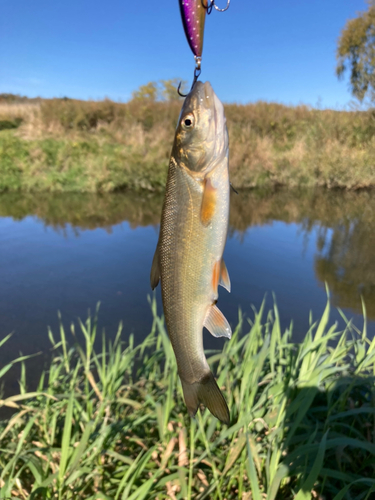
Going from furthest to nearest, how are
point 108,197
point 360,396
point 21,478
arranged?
1. point 108,197
2. point 360,396
3. point 21,478

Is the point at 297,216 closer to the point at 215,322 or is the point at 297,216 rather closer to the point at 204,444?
the point at 204,444

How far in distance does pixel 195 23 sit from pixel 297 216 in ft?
27.9

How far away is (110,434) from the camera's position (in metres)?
1.90

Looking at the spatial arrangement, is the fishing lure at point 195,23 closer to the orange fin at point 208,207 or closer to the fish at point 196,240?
the fish at point 196,240

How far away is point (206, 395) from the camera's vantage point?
995 millimetres

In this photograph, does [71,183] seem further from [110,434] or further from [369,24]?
[369,24]

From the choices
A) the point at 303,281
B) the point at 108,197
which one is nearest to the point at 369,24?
the point at 108,197

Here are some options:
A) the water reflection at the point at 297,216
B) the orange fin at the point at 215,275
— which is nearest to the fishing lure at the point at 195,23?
the orange fin at the point at 215,275

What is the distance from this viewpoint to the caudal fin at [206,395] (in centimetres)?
97

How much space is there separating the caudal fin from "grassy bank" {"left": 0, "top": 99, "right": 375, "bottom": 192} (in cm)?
986

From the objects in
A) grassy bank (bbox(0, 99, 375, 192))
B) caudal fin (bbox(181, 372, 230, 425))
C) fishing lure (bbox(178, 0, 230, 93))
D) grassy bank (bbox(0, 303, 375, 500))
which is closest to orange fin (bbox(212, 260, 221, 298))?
caudal fin (bbox(181, 372, 230, 425))

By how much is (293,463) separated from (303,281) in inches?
159

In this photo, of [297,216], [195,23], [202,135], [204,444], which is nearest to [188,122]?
[202,135]

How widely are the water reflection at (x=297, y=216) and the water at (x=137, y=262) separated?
0.08ft
